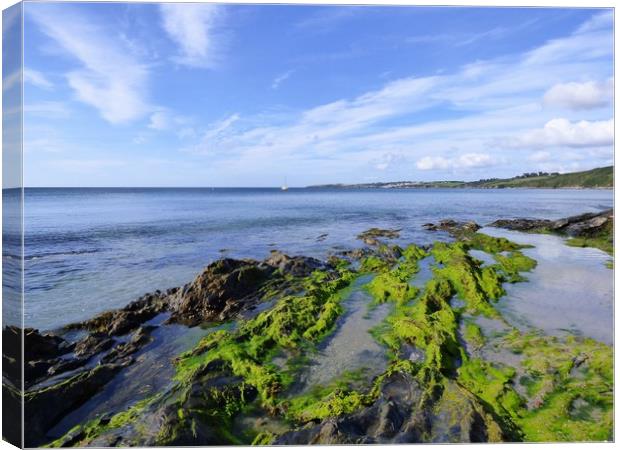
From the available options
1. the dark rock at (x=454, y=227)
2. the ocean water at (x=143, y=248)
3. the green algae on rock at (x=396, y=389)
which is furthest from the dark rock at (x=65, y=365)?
the dark rock at (x=454, y=227)

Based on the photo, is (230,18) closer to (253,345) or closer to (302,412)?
(253,345)

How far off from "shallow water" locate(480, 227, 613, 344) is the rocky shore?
14.0 inches

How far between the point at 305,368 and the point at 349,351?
80 centimetres

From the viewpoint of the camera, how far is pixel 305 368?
17.7 feet

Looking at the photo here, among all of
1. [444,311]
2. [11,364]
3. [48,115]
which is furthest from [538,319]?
[48,115]

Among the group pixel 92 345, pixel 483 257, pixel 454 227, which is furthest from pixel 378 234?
pixel 92 345

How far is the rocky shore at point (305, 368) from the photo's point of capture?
13.7ft

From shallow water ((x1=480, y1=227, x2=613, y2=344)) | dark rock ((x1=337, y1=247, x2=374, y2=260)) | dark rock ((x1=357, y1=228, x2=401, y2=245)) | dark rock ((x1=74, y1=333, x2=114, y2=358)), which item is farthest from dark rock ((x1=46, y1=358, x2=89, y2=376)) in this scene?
dark rock ((x1=357, y1=228, x2=401, y2=245))

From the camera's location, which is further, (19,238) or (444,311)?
(444,311)

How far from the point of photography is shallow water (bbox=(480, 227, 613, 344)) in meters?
6.07

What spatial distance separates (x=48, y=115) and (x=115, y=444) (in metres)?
4.74

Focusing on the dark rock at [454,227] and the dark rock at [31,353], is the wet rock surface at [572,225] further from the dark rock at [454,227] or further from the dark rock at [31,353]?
the dark rock at [31,353]

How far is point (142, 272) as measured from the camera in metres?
10.6

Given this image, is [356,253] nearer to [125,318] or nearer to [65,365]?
[125,318]
